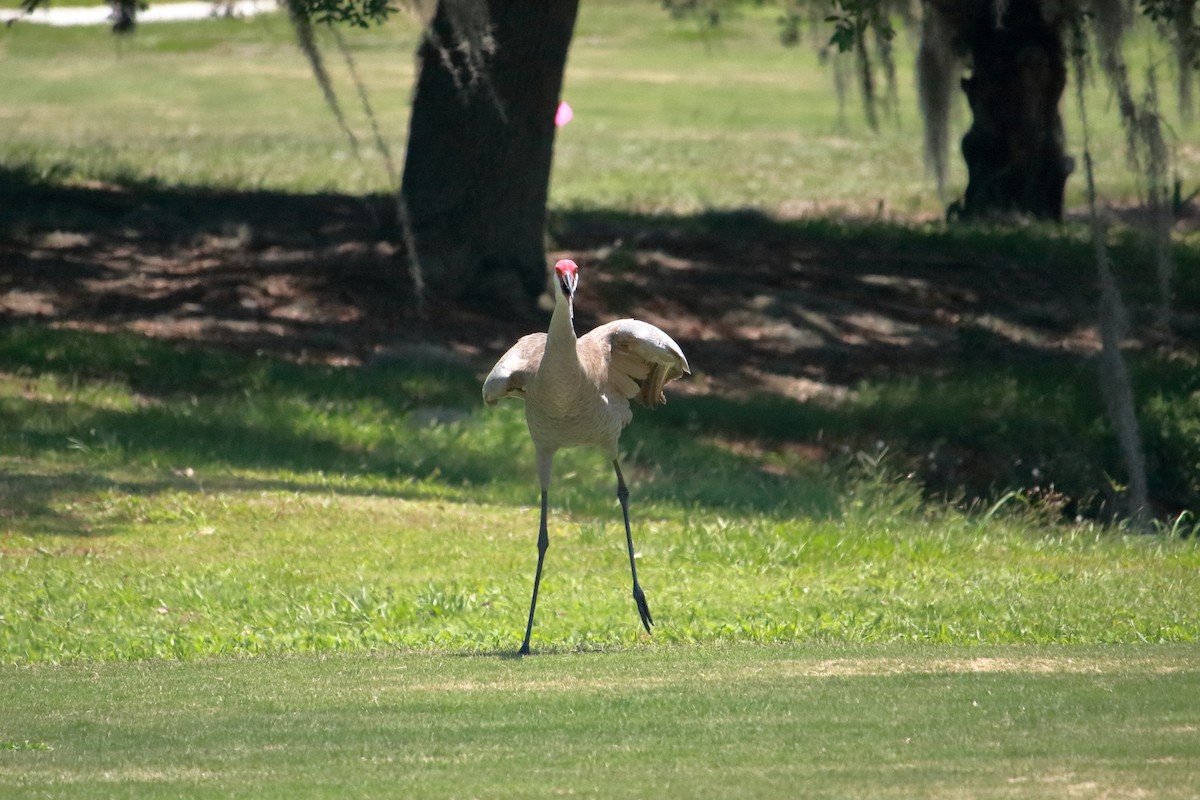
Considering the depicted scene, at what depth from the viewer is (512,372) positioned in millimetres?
9398

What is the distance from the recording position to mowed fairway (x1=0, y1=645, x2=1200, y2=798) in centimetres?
617

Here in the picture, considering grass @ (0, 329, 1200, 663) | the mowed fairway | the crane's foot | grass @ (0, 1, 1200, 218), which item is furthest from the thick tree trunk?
the mowed fairway

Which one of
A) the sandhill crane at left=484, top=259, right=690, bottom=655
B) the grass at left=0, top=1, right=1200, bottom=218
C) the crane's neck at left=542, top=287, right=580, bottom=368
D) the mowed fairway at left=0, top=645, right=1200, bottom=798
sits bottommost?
the grass at left=0, top=1, right=1200, bottom=218

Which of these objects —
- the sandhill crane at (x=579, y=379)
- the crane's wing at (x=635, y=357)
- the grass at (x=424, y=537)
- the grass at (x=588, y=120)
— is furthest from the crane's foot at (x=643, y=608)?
the grass at (x=588, y=120)

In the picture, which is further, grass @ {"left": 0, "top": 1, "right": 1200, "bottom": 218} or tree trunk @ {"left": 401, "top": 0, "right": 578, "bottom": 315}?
grass @ {"left": 0, "top": 1, "right": 1200, "bottom": 218}

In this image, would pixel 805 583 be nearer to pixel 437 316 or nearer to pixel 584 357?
pixel 584 357

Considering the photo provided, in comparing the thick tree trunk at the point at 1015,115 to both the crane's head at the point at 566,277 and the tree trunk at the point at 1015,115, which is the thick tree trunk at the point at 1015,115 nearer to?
the tree trunk at the point at 1015,115

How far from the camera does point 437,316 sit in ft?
56.2

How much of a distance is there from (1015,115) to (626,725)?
15.0 meters

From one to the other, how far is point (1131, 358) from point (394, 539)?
8.41m

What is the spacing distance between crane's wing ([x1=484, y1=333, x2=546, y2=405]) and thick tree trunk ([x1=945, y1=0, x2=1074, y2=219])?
11264 mm

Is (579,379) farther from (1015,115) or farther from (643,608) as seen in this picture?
(1015,115)

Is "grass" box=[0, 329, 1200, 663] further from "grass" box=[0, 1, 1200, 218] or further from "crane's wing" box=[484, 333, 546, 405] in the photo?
"grass" box=[0, 1, 1200, 218]

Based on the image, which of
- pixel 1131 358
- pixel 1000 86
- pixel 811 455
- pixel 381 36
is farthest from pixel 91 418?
pixel 381 36
